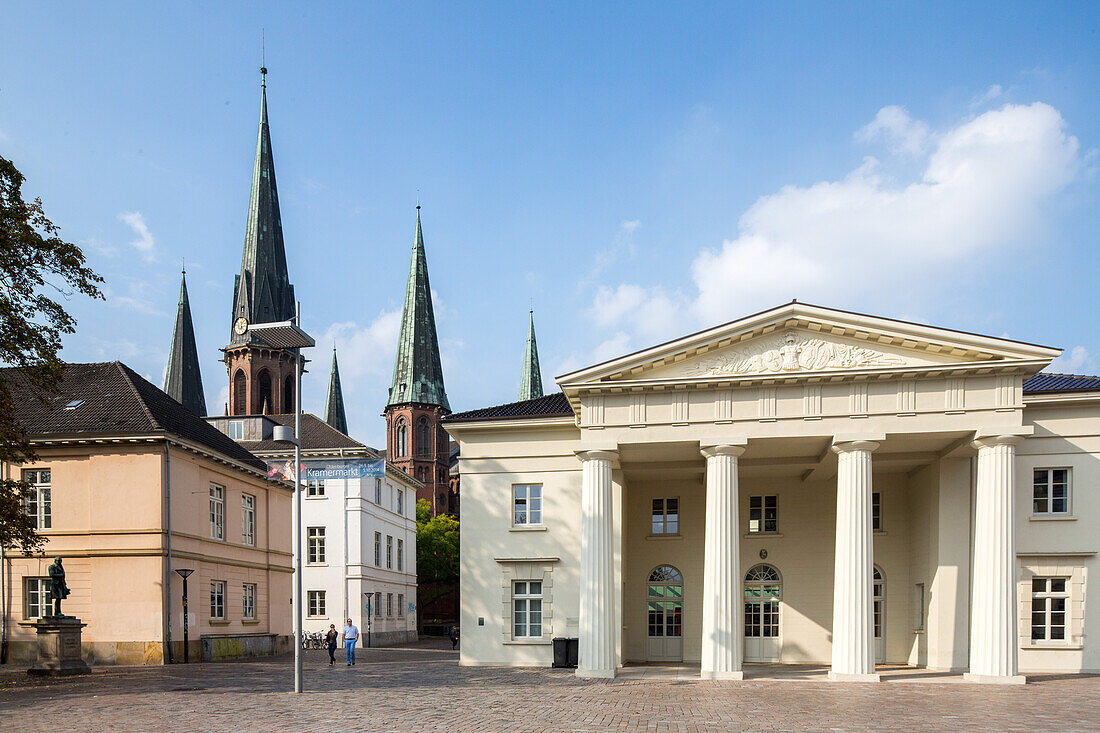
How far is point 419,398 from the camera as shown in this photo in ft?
309

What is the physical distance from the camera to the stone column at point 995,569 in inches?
918

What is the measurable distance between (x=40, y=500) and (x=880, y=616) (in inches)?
1085

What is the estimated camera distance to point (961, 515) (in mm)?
26953

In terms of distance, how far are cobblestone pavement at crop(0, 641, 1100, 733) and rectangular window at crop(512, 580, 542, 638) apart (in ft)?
12.0

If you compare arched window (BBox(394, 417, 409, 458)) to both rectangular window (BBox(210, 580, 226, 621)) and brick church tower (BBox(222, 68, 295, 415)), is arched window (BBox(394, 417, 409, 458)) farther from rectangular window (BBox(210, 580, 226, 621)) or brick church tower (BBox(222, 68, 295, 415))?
rectangular window (BBox(210, 580, 226, 621))

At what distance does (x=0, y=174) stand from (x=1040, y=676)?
28.8 metres

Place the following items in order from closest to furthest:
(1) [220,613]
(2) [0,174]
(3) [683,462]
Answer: (2) [0,174] → (3) [683,462] → (1) [220,613]

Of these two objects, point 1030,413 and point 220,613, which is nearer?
point 1030,413

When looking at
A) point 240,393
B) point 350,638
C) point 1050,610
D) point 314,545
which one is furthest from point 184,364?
point 1050,610

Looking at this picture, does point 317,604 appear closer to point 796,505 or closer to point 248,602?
point 248,602

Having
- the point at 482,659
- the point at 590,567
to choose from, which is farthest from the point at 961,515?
the point at 482,659

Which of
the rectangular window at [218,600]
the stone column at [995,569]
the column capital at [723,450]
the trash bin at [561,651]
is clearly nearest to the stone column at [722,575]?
the column capital at [723,450]

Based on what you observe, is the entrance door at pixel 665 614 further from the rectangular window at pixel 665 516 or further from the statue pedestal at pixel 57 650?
the statue pedestal at pixel 57 650

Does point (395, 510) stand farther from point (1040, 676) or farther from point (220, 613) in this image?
point (1040, 676)
